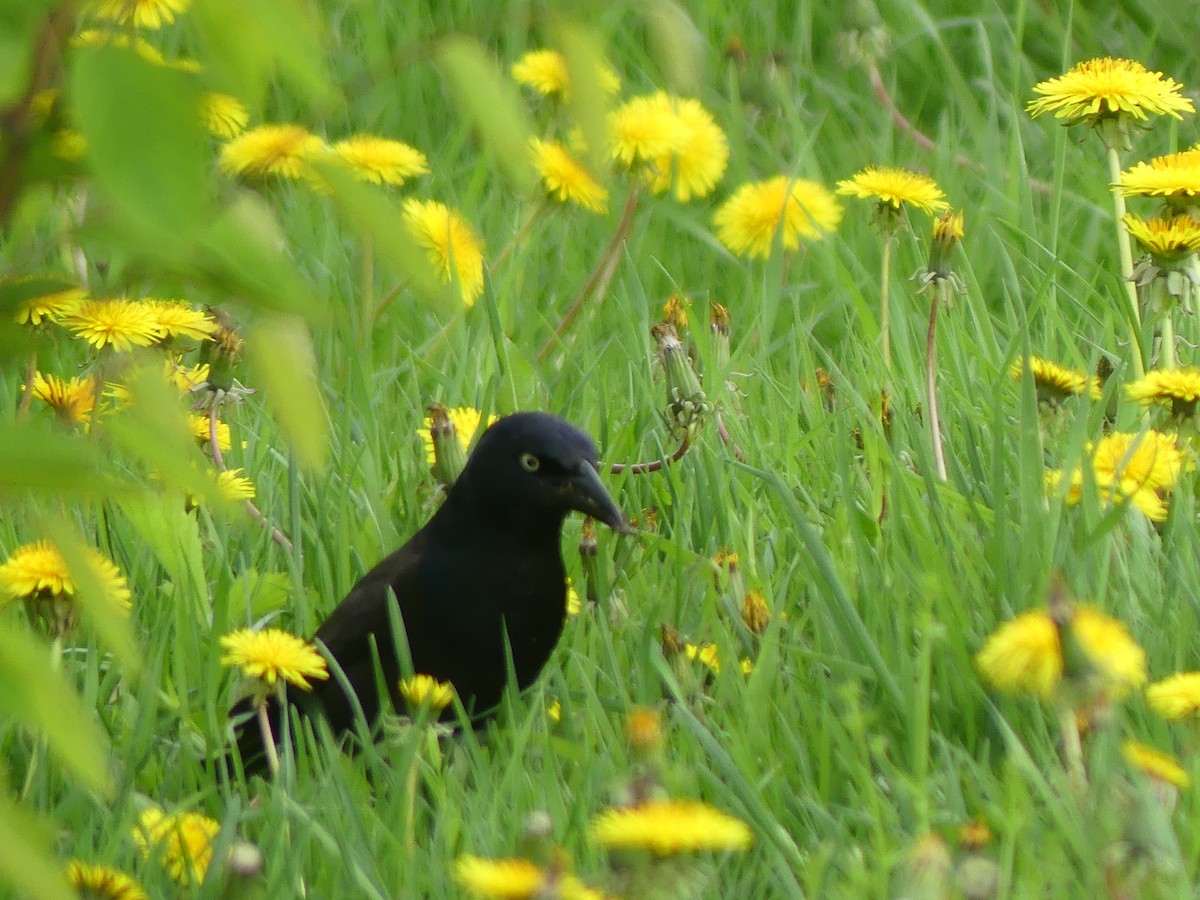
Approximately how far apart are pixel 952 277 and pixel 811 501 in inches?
16.1

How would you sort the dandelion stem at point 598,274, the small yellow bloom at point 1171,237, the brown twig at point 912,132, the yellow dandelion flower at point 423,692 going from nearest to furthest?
the yellow dandelion flower at point 423,692 → the small yellow bloom at point 1171,237 → the dandelion stem at point 598,274 → the brown twig at point 912,132

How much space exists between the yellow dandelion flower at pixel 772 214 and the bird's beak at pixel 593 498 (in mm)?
915

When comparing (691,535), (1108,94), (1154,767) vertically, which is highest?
(1108,94)

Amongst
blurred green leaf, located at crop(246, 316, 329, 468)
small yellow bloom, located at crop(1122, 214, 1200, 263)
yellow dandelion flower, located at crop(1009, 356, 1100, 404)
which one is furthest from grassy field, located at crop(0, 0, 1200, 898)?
small yellow bloom, located at crop(1122, 214, 1200, 263)

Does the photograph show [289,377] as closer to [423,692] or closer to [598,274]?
[423,692]

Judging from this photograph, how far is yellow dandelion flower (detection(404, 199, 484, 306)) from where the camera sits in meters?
3.20

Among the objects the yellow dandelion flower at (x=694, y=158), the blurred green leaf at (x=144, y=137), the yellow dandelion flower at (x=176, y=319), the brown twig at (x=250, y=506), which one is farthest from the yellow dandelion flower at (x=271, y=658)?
the yellow dandelion flower at (x=694, y=158)

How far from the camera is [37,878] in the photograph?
43.9 inches

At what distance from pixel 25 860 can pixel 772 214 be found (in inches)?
101

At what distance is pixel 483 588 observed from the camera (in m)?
2.75

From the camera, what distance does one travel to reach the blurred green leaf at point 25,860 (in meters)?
1.11

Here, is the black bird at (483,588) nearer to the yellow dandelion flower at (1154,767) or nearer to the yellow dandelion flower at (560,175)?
the yellow dandelion flower at (560,175)

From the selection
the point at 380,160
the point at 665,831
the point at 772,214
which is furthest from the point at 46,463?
the point at 772,214

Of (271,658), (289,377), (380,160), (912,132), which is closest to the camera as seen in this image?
(289,377)
